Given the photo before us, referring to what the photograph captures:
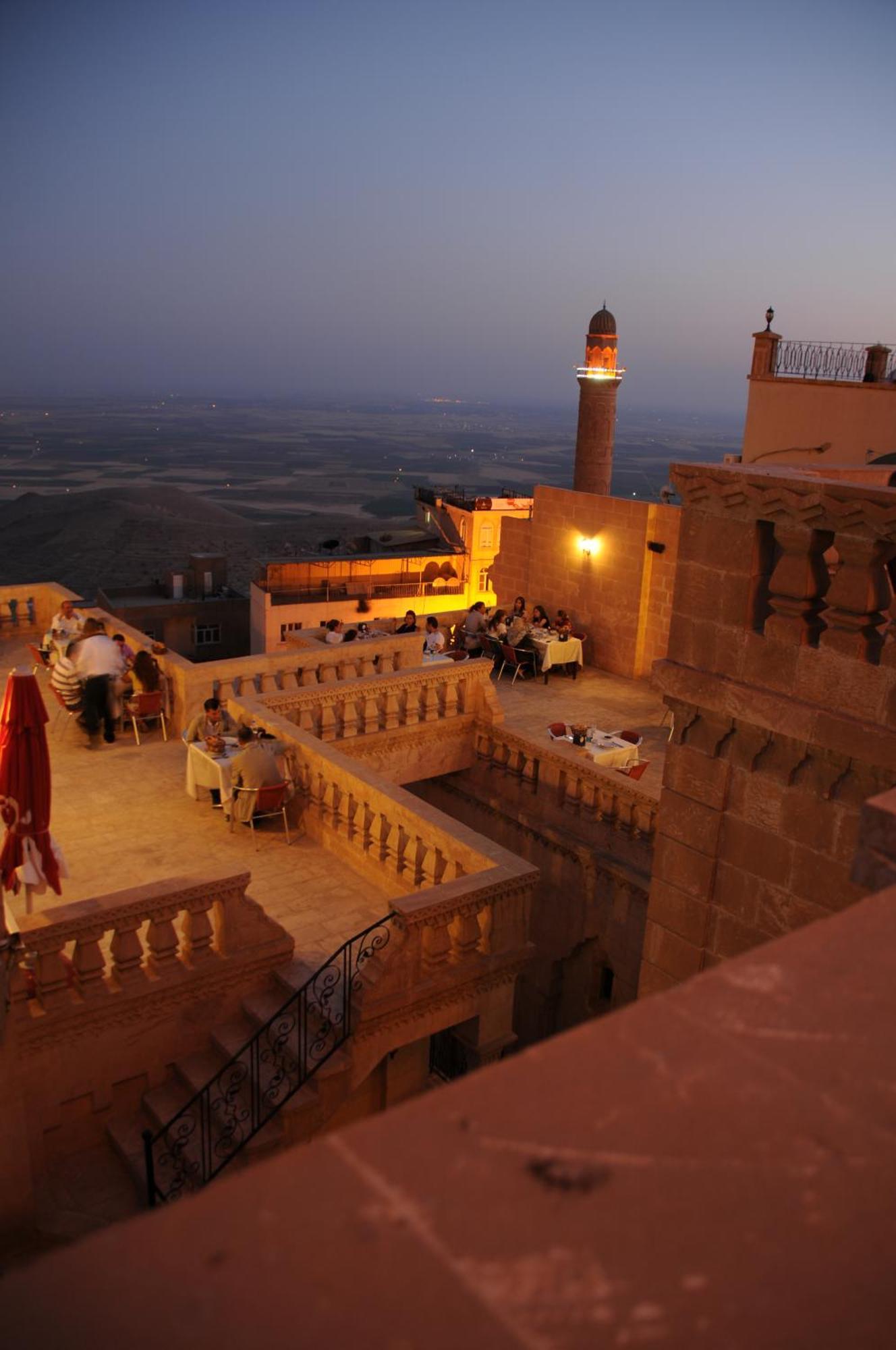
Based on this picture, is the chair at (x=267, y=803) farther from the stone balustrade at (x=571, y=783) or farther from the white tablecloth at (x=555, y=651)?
the white tablecloth at (x=555, y=651)

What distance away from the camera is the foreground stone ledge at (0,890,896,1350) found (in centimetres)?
92

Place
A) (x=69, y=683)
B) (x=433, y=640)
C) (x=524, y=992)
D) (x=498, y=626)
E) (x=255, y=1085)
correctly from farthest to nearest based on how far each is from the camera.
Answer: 1. (x=498, y=626)
2. (x=433, y=640)
3. (x=524, y=992)
4. (x=69, y=683)
5. (x=255, y=1085)

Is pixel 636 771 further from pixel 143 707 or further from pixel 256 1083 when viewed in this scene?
pixel 256 1083

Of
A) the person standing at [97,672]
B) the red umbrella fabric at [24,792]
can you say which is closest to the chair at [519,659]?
the person standing at [97,672]

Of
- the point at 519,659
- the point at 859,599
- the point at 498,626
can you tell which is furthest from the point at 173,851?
the point at 498,626

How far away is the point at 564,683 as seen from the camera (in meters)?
17.5

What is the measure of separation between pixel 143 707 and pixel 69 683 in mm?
825

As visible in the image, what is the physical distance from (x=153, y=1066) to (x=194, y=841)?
2637 mm

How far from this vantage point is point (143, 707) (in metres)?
11.7

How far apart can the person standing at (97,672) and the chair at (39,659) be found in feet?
7.09

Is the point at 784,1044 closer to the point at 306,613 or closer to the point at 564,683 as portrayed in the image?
the point at 564,683

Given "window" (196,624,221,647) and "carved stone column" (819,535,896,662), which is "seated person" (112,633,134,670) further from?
"window" (196,624,221,647)

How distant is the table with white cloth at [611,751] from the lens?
13094 millimetres

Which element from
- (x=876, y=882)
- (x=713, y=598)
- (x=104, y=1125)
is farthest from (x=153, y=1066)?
(x=876, y=882)
